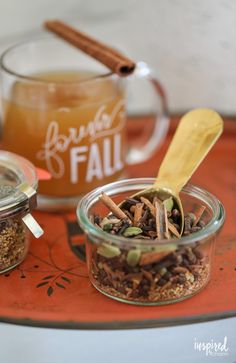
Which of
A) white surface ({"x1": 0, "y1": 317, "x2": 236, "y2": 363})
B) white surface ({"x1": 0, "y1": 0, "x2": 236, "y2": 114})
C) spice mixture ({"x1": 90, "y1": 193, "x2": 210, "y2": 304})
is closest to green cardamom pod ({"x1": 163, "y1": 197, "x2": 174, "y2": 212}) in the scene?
spice mixture ({"x1": 90, "y1": 193, "x2": 210, "y2": 304})

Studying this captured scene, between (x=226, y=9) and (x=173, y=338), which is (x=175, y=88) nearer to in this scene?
(x=226, y=9)

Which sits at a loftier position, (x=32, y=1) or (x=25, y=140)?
(x=32, y=1)

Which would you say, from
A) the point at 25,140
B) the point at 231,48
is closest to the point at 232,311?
the point at 25,140

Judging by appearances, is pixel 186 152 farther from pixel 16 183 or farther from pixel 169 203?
pixel 16 183

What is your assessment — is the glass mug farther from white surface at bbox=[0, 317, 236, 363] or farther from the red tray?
white surface at bbox=[0, 317, 236, 363]

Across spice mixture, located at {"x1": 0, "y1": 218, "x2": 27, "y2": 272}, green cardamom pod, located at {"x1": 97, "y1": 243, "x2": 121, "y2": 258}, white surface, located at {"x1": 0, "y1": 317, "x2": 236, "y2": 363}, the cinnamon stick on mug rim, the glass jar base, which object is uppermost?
the cinnamon stick on mug rim

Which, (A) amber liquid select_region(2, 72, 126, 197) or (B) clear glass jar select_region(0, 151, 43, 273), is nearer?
(B) clear glass jar select_region(0, 151, 43, 273)
